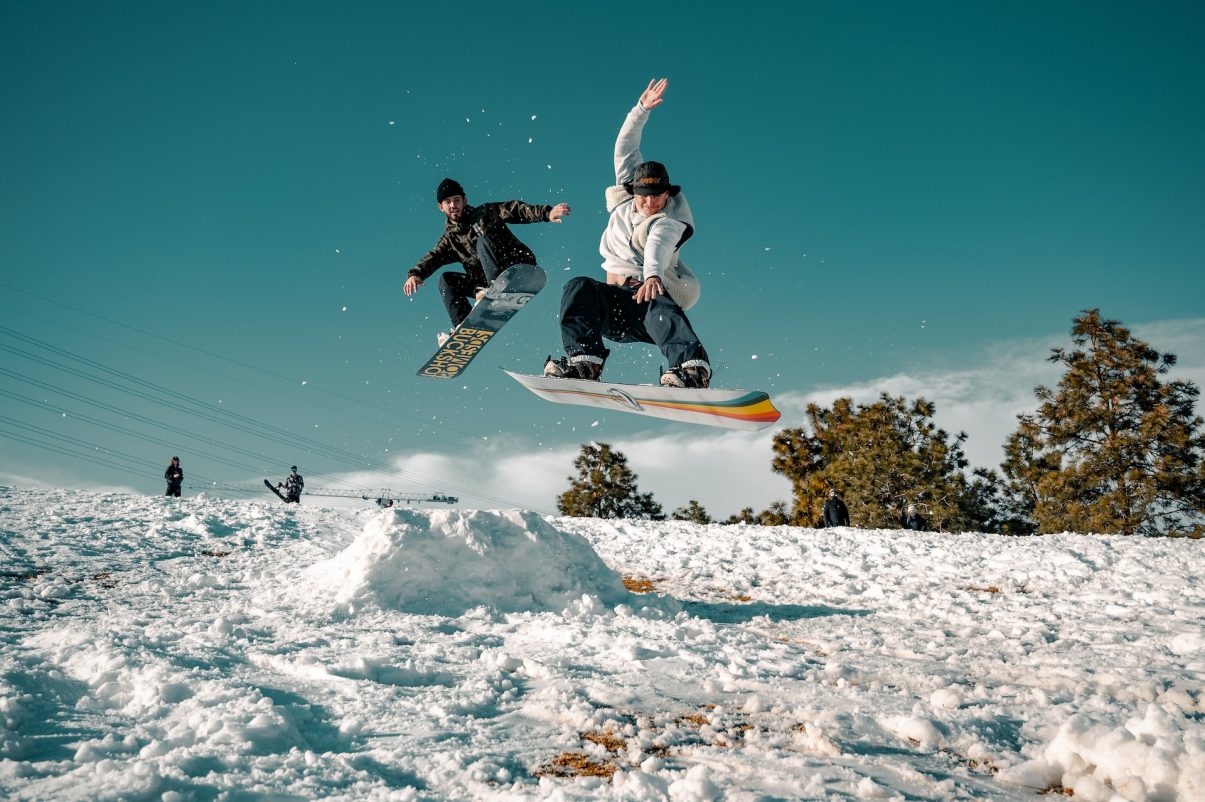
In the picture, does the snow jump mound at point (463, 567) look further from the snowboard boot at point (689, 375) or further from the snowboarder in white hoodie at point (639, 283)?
the snowboard boot at point (689, 375)

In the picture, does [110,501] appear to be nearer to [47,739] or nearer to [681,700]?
[47,739]

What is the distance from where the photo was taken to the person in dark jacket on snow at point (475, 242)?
791cm

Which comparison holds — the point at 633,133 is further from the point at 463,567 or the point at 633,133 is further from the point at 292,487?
the point at 292,487

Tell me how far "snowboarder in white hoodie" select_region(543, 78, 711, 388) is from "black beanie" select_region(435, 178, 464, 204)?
2.42 metres

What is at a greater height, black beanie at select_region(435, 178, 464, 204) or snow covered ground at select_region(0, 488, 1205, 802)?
black beanie at select_region(435, 178, 464, 204)

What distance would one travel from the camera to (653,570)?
8.91 m

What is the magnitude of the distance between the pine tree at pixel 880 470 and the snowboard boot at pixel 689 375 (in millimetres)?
29546

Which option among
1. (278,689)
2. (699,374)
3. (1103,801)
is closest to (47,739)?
(278,689)

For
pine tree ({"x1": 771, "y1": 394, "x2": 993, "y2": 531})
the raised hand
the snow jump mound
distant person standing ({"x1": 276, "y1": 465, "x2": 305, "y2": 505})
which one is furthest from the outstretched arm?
pine tree ({"x1": 771, "y1": 394, "x2": 993, "y2": 531})

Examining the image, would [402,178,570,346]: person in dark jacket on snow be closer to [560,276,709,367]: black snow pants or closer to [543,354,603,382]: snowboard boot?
[560,276,709,367]: black snow pants

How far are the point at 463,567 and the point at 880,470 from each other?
3142 centimetres

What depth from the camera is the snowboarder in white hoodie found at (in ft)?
20.0

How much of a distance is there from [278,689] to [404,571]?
265 centimetres

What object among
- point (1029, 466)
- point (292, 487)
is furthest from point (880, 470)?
point (292, 487)
